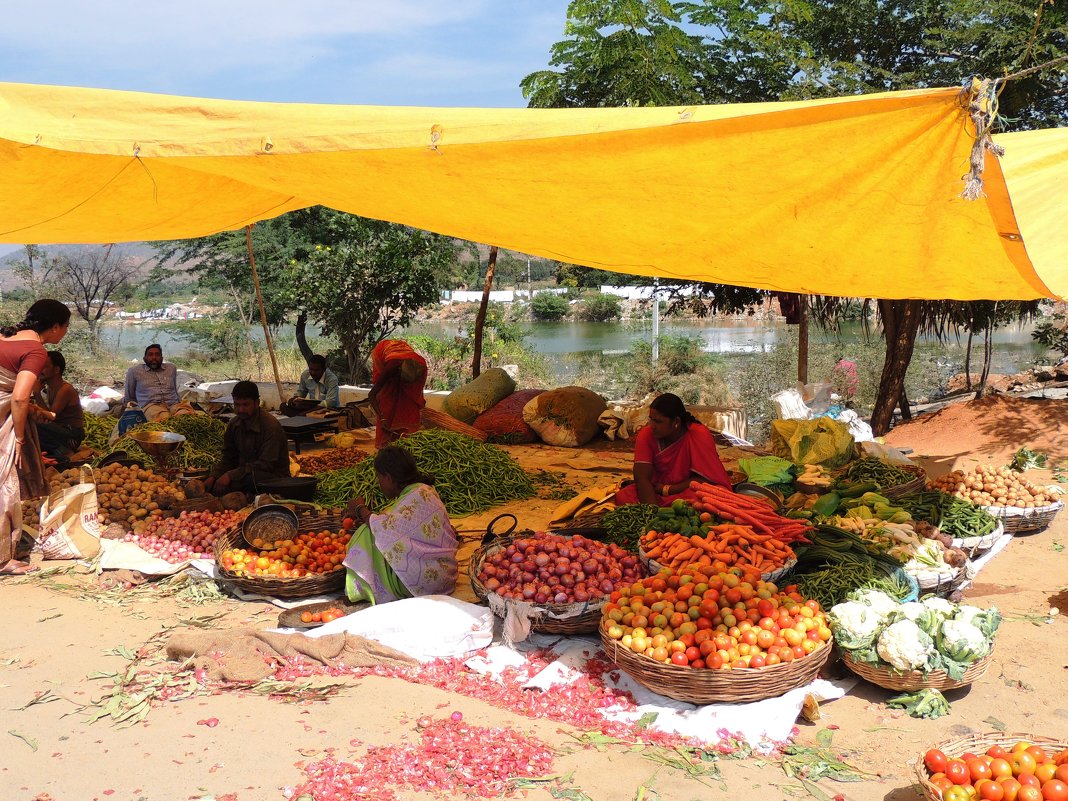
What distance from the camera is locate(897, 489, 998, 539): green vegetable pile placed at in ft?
17.3

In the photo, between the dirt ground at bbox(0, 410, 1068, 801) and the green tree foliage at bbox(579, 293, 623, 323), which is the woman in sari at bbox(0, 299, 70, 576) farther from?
the green tree foliage at bbox(579, 293, 623, 323)

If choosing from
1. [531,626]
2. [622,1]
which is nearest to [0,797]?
[531,626]

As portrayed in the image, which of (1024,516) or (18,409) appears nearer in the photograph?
(18,409)

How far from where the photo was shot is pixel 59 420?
7.28m

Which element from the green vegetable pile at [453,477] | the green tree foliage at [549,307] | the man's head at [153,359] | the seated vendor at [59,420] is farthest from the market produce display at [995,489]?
the green tree foliage at [549,307]

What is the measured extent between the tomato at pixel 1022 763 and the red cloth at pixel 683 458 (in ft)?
9.28

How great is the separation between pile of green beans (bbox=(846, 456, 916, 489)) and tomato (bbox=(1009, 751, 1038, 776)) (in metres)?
3.75

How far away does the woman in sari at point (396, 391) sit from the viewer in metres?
7.68

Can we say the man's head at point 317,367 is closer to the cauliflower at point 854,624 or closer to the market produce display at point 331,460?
the market produce display at point 331,460

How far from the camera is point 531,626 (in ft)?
13.1

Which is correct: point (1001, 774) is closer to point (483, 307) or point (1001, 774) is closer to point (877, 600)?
point (877, 600)

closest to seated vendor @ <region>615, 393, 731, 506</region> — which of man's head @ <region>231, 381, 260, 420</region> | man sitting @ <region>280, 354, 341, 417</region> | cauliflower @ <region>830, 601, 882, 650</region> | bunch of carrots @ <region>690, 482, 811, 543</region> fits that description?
bunch of carrots @ <region>690, 482, 811, 543</region>

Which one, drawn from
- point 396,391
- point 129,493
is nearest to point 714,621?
point 129,493

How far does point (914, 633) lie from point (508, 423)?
676 centimetres
